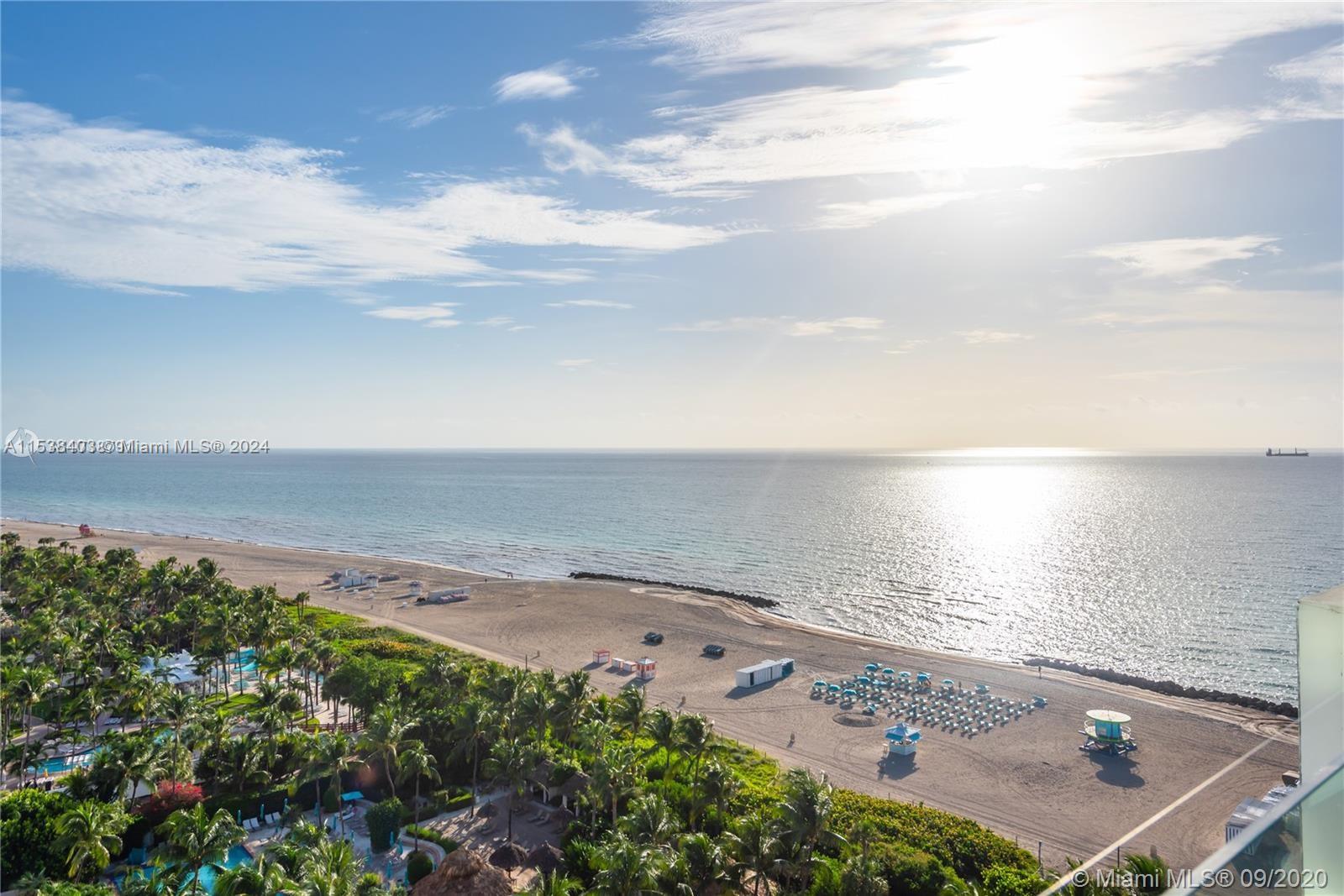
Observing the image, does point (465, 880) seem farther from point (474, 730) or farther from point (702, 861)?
point (474, 730)

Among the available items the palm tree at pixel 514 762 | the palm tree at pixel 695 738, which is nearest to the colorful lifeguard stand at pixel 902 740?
the palm tree at pixel 695 738

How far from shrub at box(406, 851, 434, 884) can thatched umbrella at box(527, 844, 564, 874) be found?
4142 millimetres

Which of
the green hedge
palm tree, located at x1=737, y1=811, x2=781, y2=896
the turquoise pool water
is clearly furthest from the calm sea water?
the turquoise pool water

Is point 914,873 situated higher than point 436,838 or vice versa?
point 914,873

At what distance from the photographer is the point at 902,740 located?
49.8 metres

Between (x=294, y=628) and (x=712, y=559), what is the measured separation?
238ft

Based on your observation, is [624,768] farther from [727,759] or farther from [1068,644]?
[1068,644]

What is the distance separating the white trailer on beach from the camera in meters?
62.8

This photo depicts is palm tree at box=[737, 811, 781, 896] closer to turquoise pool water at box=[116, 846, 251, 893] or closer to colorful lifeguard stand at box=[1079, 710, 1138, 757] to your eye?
turquoise pool water at box=[116, 846, 251, 893]

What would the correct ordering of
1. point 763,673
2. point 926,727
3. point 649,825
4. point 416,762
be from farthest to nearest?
point 763,673 → point 926,727 → point 416,762 → point 649,825

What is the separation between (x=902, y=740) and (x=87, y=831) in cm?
4262

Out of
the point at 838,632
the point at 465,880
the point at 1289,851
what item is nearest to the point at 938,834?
the point at 465,880

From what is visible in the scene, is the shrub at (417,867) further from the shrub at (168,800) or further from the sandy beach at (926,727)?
the sandy beach at (926,727)

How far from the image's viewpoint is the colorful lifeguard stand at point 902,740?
48.5 meters
